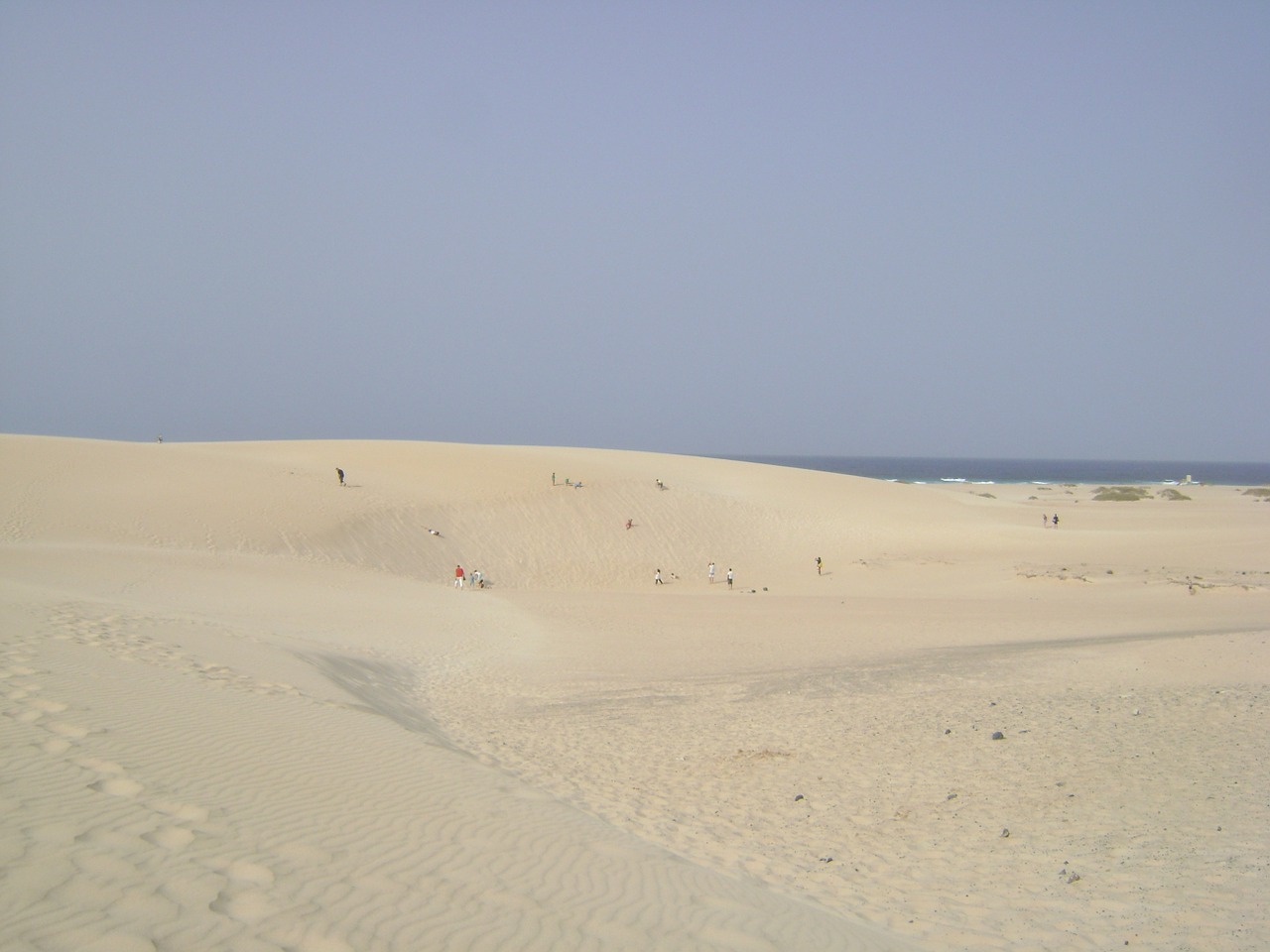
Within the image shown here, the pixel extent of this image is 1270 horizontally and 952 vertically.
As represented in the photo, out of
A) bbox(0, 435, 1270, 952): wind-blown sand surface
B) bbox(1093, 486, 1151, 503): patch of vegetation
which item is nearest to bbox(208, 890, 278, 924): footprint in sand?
bbox(0, 435, 1270, 952): wind-blown sand surface

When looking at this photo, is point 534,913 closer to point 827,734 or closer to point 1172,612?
point 827,734

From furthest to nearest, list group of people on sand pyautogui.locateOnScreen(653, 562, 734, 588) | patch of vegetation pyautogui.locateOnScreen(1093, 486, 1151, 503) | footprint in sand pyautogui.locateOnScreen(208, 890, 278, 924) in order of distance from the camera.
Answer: patch of vegetation pyautogui.locateOnScreen(1093, 486, 1151, 503), group of people on sand pyautogui.locateOnScreen(653, 562, 734, 588), footprint in sand pyautogui.locateOnScreen(208, 890, 278, 924)

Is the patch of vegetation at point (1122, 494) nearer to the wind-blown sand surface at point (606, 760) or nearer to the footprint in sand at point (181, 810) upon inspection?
the wind-blown sand surface at point (606, 760)

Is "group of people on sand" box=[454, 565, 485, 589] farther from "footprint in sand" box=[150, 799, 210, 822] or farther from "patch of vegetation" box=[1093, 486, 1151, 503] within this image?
"patch of vegetation" box=[1093, 486, 1151, 503]

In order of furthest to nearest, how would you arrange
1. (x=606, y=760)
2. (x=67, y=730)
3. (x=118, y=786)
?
(x=606, y=760) < (x=67, y=730) < (x=118, y=786)

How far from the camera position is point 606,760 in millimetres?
10797

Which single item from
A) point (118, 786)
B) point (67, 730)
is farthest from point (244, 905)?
point (67, 730)

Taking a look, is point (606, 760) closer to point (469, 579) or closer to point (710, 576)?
point (469, 579)

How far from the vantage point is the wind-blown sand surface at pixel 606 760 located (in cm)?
532

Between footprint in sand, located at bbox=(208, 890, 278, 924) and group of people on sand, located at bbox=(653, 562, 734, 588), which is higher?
footprint in sand, located at bbox=(208, 890, 278, 924)

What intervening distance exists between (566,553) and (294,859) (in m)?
29.5

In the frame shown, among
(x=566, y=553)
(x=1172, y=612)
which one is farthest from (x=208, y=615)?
(x=1172, y=612)

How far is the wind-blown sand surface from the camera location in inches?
209

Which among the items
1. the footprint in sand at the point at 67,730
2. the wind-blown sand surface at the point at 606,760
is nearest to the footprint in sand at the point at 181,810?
the wind-blown sand surface at the point at 606,760
